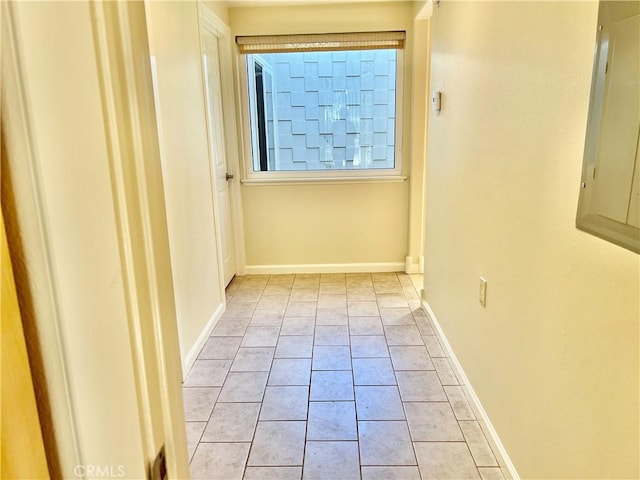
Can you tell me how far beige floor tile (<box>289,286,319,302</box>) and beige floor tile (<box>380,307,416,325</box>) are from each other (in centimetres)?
61

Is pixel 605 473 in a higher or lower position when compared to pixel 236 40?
lower

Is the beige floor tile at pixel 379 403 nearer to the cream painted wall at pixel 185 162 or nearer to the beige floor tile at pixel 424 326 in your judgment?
the beige floor tile at pixel 424 326

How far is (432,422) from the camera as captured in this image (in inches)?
79.7

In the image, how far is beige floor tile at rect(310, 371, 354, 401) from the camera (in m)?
2.24

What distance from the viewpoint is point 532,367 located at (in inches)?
58.7

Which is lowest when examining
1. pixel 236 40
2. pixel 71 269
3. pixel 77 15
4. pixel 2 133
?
pixel 71 269

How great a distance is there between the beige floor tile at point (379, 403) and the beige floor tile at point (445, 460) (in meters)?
0.23

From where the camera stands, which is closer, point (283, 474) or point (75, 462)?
point (75, 462)

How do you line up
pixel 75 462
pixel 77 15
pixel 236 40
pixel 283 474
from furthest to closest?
pixel 236 40
pixel 283 474
pixel 75 462
pixel 77 15

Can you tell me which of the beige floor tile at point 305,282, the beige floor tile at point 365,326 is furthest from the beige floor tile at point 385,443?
the beige floor tile at point 305,282

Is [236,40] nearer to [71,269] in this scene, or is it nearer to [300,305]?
[300,305]

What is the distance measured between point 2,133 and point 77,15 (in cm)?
15

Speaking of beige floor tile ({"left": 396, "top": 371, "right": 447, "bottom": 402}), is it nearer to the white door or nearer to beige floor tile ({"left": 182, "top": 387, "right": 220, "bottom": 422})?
beige floor tile ({"left": 182, "top": 387, "right": 220, "bottom": 422})

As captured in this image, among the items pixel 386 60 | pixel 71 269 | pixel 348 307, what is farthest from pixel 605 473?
pixel 386 60
